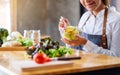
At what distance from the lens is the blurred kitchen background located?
4539 millimetres

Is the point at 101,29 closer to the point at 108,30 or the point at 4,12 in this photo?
the point at 108,30

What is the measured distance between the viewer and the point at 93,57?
72.7 inches

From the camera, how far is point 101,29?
2.38m

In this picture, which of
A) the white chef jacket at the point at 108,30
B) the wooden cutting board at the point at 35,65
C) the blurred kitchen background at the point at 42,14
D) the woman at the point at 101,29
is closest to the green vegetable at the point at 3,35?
the woman at the point at 101,29

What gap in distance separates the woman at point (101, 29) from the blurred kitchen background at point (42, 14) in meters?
1.90

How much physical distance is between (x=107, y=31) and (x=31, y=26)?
101 inches

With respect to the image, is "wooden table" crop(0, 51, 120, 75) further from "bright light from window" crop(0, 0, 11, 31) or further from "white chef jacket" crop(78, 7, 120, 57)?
"bright light from window" crop(0, 0, 11, 31)

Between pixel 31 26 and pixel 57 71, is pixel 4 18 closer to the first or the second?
pixel 31 26

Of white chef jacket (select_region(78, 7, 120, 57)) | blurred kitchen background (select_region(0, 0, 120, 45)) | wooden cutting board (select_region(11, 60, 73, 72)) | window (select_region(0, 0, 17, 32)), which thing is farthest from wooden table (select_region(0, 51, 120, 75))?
window (select_region(0, 0, 17, 32))

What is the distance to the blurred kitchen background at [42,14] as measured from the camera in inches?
179

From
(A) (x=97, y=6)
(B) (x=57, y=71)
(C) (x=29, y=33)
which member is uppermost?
(A) (x=97, y=6)

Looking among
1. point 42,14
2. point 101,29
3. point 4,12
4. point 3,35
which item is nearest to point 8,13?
point 4,12

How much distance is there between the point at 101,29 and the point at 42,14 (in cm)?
252

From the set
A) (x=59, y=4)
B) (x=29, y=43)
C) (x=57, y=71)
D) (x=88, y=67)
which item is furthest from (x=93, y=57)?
(x=59, y=4)
